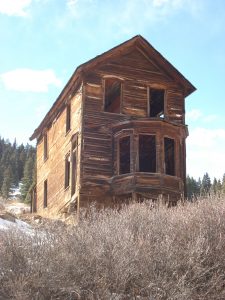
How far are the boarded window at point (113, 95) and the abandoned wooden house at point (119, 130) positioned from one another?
50 millimetres

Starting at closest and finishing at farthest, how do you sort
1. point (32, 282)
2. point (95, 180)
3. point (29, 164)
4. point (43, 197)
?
point (32, 282) → point (95, 180) → point (43, 197) → point (29, 164)

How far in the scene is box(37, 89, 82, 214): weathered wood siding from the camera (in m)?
25.6

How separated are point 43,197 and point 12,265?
63.6ft

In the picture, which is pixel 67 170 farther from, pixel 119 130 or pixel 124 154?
pixel 119 130

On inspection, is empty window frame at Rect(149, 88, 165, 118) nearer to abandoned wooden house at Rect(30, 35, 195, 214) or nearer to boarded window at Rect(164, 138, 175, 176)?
abandoned wooden house at Rect(30, 35, 195, 214)

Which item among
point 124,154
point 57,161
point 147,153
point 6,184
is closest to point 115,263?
point 124,154

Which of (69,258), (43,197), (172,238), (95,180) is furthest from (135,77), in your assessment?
(69,258)

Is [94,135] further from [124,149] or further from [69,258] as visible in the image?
[69,258]

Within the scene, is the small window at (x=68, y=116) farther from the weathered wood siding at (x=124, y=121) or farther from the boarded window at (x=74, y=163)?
the weathered wood siding at (x=124, y=121)

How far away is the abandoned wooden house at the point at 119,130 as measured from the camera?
77.2ft

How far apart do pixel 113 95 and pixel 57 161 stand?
4426mm

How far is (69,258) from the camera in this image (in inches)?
470

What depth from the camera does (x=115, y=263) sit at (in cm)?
1200

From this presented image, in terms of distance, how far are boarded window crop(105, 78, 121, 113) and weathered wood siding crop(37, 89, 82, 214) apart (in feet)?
6.91
